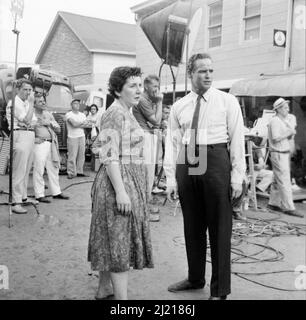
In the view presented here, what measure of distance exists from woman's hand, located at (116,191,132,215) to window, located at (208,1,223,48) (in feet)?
11.6

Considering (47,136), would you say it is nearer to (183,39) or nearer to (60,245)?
(60,245)

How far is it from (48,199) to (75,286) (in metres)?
2.47

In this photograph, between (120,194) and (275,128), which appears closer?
(120,194)

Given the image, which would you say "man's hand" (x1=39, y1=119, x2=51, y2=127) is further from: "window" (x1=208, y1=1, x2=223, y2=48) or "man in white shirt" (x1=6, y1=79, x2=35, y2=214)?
"window" (x1=208, y1=1, x2=223, y2=48)

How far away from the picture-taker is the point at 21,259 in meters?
2.96

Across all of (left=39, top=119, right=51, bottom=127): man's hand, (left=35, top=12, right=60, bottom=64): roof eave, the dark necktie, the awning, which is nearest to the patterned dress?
the dark necktie

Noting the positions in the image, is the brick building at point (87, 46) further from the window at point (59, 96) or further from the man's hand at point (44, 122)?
the window at point (59, 96)

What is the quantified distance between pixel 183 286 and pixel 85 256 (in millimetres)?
879

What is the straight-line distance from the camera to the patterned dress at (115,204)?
2.08 m

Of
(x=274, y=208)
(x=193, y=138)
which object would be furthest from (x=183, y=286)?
(x=274, y=208)

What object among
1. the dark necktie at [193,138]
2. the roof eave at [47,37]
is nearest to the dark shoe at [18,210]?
the roof eave at [47,37]

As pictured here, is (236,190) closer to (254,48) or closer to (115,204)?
(115,204)

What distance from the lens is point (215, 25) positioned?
5102 millimetres

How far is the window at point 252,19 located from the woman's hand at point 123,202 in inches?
113
